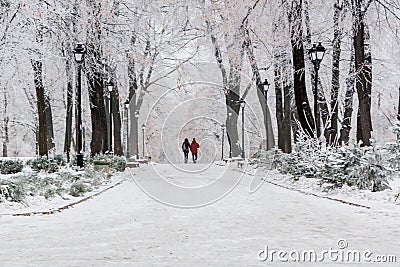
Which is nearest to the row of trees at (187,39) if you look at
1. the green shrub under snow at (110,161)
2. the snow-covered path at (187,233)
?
the green shrub under snow at (110,161)

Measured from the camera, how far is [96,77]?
26656mm

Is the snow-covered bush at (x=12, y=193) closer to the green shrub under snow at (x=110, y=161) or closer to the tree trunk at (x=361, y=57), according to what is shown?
the tree trunk at (x=361, y=57)

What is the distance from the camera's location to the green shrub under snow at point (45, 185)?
45.1ft

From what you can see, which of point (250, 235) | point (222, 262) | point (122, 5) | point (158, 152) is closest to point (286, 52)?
point (122, 5)

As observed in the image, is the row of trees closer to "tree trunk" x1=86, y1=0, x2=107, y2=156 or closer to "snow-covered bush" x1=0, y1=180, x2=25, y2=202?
"tree trunk" x1=86, y1=0, x2=107, y2=156

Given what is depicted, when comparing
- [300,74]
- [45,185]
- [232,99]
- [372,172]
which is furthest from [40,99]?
[372,172]

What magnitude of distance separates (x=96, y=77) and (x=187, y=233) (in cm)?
1750

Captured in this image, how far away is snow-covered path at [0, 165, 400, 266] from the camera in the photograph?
7961 mm

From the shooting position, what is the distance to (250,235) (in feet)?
32.3

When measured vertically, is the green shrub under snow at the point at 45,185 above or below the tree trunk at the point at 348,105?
below

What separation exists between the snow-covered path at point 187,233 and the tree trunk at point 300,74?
319 inches

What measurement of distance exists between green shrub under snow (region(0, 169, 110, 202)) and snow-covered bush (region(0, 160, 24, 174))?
8.64 m

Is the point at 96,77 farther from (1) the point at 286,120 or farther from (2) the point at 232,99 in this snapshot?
(2) the point at 232,99

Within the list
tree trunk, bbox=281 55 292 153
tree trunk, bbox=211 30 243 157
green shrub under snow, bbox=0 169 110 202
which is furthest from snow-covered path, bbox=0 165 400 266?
tree trunk, bbox=211 30 243 157
